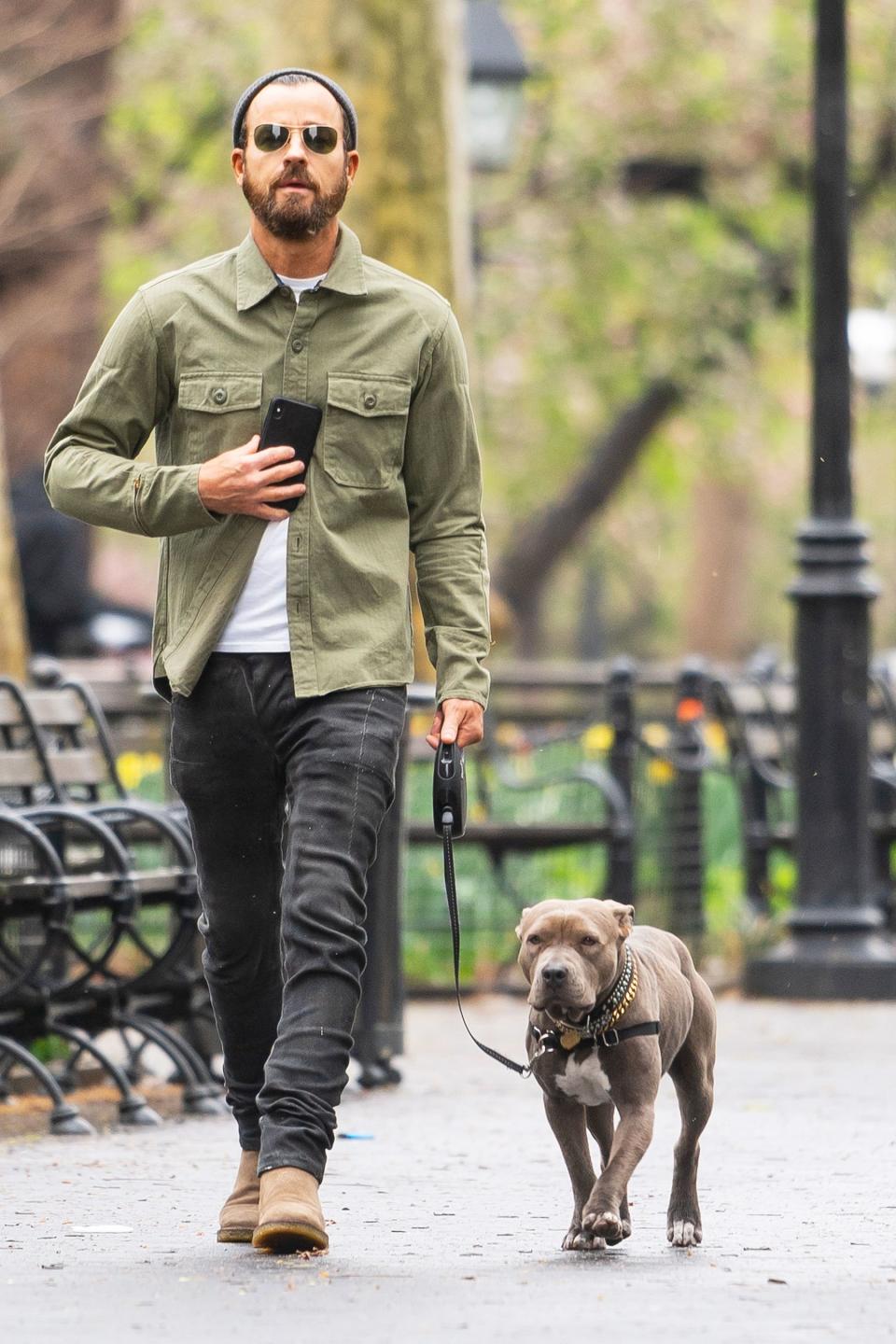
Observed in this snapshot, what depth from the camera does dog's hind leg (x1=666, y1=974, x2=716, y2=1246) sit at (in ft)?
17.0

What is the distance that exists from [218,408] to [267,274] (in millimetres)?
279

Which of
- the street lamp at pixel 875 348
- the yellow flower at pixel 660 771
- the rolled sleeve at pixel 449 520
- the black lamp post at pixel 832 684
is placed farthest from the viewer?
the street lamp at pixel 875 348

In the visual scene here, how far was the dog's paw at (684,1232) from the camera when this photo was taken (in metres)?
5.20

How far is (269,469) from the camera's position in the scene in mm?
5020

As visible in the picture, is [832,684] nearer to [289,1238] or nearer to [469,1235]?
[469,1235]

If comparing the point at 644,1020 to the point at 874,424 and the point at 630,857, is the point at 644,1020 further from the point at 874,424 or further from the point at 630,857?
Answer: the point at 874,424

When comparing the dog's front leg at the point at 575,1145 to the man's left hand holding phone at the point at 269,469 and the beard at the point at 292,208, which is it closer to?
the man's left hand holding phone at the point at 269,469

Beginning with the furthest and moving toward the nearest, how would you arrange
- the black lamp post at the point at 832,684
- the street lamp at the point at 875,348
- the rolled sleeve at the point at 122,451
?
1. the street lamp at the point at 875,348
2. the black lamp post at the point at 832,684
3. the rolled sleeve at the point at 122,451

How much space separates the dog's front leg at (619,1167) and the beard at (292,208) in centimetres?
173

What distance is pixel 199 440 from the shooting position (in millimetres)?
5199

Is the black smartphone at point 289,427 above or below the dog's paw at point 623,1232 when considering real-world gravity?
above

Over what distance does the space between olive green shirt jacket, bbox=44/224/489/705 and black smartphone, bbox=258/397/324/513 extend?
0.15ft

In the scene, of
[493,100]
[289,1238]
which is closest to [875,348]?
[493,100]

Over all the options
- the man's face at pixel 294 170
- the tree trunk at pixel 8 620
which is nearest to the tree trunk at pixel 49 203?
the tree trunk at pixel 8 620
